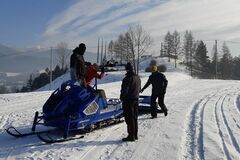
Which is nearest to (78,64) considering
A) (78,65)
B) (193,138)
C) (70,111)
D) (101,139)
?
(78,65)

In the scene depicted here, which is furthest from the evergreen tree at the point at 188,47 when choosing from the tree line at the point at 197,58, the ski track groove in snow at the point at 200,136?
the ski track groove in snow at the point at 200,136

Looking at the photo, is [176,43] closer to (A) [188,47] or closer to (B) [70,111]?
(A) [188,47]

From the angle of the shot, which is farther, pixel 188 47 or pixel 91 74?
pixel 188 47

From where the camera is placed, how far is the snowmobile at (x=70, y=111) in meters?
8.68

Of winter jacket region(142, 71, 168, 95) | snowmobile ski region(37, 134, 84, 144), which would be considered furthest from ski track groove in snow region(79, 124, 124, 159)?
winter jacket region(142, 71, 168, 95)

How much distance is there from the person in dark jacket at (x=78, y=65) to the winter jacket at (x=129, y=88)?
110 centimetres

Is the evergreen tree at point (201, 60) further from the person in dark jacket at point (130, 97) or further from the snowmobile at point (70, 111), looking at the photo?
the person in dark jacket at point (130, 97)

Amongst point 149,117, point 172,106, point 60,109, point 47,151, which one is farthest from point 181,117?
point 47,151

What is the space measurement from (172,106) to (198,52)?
263 ft

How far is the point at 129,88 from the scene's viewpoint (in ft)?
29.2

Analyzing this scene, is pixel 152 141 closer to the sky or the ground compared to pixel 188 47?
closer to the ground

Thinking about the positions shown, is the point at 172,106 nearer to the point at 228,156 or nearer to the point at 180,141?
the point at 180,141

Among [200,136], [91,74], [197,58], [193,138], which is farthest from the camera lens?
[197,58]

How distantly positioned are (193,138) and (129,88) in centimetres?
188
